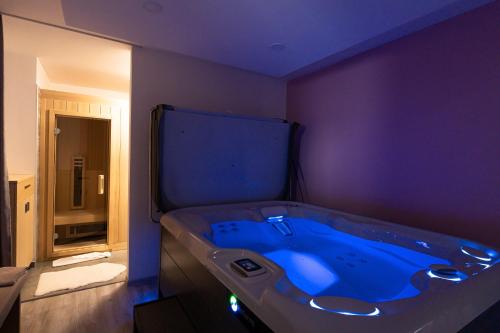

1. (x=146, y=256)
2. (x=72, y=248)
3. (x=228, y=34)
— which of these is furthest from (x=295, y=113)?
(x=72, y=248)

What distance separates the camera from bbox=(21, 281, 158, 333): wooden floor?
5.19 feet

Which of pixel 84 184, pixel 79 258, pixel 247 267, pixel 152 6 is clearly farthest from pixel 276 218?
pixel 84 184

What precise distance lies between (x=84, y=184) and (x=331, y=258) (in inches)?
130

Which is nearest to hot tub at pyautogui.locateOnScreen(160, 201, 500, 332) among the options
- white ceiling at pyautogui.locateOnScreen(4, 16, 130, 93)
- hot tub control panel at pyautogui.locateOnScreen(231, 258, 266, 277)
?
hot tub control panel at pyautogui.locateOnScreen(231, 258, 266, 277)

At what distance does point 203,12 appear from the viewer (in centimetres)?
154

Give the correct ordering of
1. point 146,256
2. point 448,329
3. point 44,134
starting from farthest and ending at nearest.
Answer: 1. point 44,134
2. point 146,256
3. point 448,329

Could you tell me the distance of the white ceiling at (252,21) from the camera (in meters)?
1.46

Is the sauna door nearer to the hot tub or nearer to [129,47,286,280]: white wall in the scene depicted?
[129,47,286,280]: white wall

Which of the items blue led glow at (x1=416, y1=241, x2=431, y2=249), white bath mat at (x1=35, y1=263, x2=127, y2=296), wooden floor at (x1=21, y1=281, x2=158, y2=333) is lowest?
white bath mat at (x1=35, y1=263, x2=127, y2=296)

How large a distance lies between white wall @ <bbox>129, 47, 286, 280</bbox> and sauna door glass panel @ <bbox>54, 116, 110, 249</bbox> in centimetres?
130

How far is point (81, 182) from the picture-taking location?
3.43 meters

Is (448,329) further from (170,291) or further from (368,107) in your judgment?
(368,107)

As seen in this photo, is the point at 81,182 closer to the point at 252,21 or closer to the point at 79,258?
the point at 79,258

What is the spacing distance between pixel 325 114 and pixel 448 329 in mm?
1923
